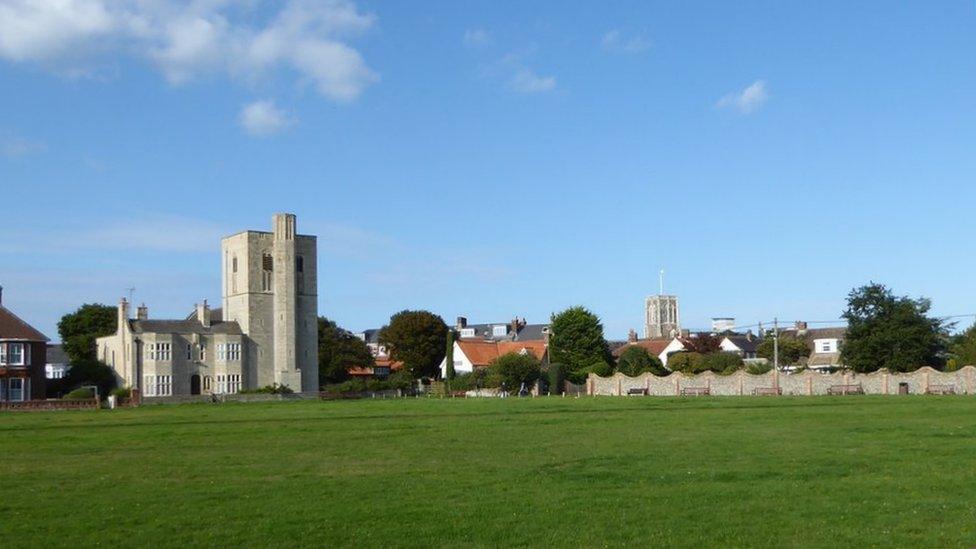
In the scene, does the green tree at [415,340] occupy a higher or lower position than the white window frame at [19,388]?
higher

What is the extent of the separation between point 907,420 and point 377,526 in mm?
26938

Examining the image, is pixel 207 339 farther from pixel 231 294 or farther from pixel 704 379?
pixel 704 379

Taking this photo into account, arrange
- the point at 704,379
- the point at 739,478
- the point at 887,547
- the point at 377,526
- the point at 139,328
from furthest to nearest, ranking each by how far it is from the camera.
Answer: the point at 139,328 < the point at 704,379 < the point at 739,478 < the point at 377,526 < the point at 887,547

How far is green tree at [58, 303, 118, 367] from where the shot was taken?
397 ft

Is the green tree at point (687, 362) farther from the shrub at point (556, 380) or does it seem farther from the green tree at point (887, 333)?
the green tree at point (887, 333)

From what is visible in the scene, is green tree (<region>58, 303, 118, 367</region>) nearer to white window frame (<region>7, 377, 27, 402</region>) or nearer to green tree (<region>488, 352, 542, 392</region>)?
white window frame (<region>7, 377, 27, 402</region>)

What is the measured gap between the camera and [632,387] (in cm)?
8762

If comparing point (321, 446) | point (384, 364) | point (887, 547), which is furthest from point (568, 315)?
point (887, 547)

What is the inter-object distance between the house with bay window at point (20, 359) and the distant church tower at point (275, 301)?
24.4 m

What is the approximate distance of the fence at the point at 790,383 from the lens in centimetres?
7162

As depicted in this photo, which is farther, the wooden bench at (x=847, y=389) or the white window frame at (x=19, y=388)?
the white window frame at (x=19, y=388)

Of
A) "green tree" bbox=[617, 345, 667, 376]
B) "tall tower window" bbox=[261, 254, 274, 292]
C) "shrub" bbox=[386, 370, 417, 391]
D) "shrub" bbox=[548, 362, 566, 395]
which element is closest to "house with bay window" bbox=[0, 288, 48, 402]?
"tall tower window" bbox=[261, 254, 274, 292]

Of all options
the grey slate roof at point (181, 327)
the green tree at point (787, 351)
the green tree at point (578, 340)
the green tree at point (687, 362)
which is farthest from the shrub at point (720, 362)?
the grey slate roof at point (181, 327)

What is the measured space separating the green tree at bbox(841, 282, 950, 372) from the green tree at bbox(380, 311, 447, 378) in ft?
185
